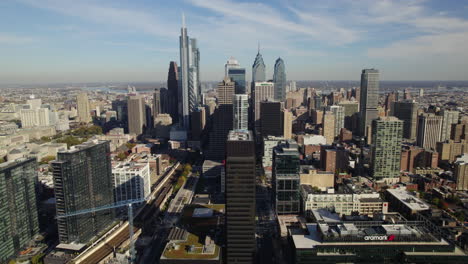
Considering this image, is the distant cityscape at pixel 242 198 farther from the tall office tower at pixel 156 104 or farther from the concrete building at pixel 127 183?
the tall office tower at pixel 156 104

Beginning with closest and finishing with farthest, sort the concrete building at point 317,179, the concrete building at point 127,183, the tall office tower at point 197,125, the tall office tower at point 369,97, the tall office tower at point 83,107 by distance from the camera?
the concrete building at point 127,183 → the concrete building at point 317,179 → the tall office tower at point 197,125 → the tall office tower at point 369,97 → the tall office tower at point 83,107

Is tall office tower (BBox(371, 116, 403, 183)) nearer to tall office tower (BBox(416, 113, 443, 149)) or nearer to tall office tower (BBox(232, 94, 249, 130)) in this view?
tall office tower (BBox(416, 113, 443, 149))

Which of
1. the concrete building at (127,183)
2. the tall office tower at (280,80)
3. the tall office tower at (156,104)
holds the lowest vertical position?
the concrete building at (127,183)

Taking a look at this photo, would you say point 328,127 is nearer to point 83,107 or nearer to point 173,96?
point 173,96

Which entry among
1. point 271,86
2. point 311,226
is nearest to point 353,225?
point 311,226

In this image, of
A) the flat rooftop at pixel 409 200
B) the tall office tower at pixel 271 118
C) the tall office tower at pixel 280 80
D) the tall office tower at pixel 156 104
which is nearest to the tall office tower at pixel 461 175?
the flat rooftop at pixel 409 200

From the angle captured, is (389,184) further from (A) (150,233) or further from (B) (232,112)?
(A) (150,233)

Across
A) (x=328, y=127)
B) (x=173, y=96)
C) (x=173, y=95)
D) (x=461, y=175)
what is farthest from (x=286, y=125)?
(x=173, y=95)
